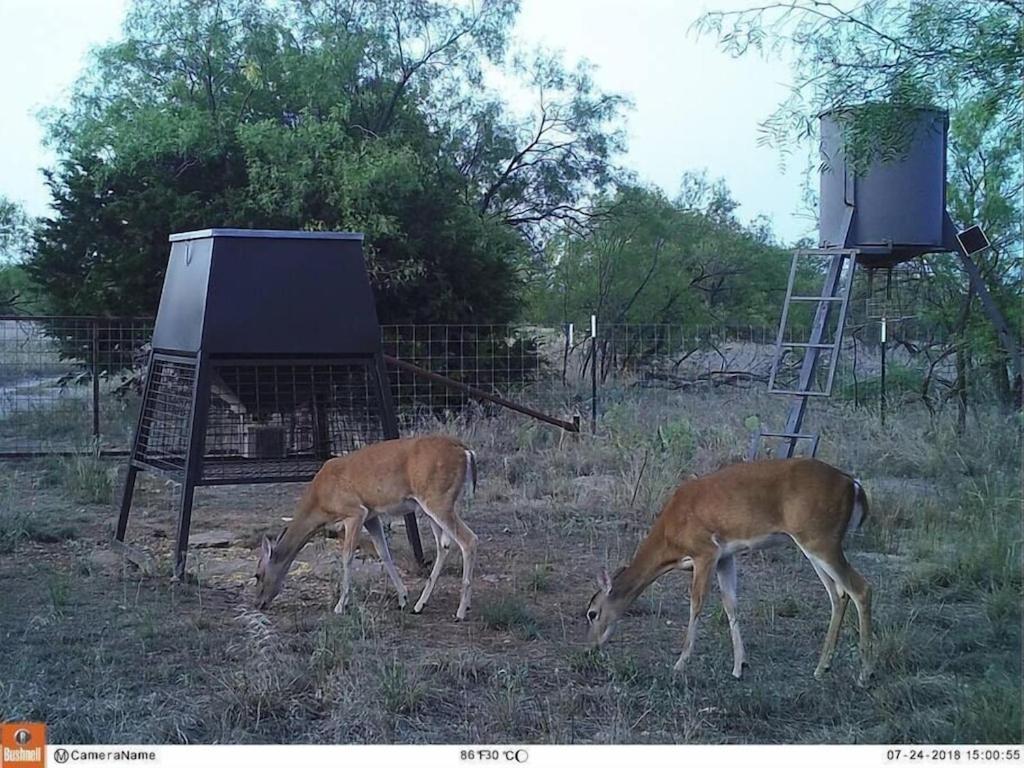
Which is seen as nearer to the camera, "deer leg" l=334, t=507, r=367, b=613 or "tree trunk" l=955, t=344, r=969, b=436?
"deer leg" l=334, t=507, r=367, b=613

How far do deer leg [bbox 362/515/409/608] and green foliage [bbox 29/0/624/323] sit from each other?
7.64m

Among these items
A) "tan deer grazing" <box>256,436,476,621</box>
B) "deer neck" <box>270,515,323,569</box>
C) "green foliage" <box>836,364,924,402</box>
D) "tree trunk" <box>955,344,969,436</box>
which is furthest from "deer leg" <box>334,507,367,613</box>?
"green foliage" <box>836,364,924,402</box>

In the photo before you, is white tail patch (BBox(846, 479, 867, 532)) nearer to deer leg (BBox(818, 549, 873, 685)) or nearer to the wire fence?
deer leg (BBox(818, 549, 873, 685))

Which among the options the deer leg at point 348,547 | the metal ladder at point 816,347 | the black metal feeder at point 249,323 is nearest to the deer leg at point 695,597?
the deer leg at point 348,547

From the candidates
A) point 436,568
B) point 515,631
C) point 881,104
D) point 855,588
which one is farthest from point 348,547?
point 881,104

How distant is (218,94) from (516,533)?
9380mm

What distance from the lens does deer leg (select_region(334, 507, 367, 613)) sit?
664 cm

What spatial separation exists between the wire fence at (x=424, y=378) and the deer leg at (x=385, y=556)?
227 inches

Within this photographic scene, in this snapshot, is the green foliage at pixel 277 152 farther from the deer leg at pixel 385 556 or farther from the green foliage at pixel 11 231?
the deer leg at pixel 385 556

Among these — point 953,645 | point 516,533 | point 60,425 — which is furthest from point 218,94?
point 953,645

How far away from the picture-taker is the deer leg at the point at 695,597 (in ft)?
18.3

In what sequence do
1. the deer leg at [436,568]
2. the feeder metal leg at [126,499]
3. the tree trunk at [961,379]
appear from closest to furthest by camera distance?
the deer leg at [436,568], the feeder metal leg at [126,499], the tree trunk at [961,379]

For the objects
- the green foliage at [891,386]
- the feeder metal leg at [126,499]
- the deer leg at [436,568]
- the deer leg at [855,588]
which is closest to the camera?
the deer leg at [855,588]
